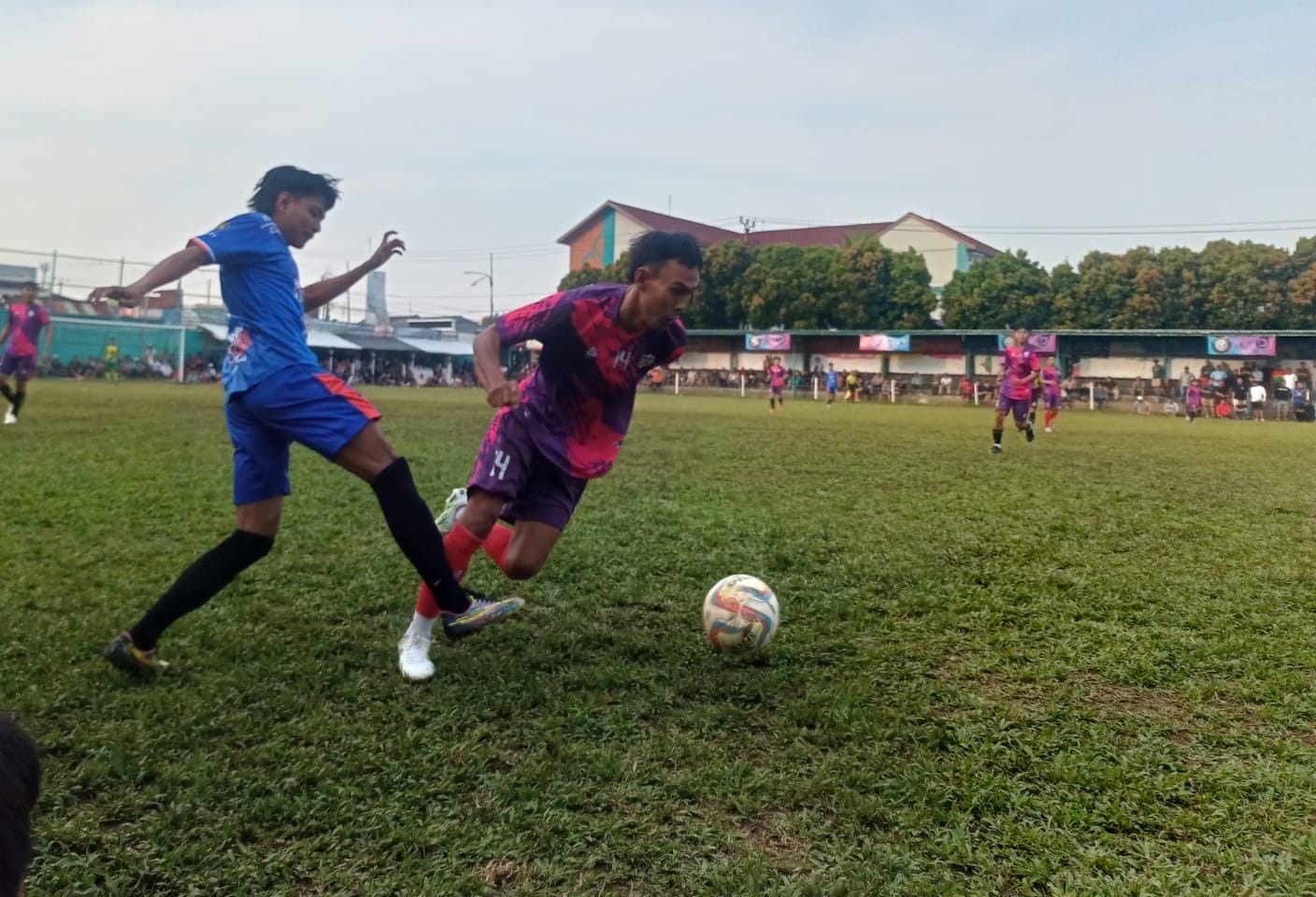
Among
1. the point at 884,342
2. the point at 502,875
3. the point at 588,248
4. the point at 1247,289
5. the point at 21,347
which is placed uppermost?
the point at 588,248

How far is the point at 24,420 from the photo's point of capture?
13602mm

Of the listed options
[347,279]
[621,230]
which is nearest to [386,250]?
[347,279]

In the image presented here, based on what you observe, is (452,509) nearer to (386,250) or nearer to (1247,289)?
(386,250)

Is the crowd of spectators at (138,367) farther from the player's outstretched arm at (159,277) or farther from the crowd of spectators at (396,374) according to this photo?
the player's outstretched arm at (159,277)

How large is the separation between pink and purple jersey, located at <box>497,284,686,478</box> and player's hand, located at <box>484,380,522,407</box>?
1.46 feet

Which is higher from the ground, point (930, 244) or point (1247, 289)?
point (930, 244)

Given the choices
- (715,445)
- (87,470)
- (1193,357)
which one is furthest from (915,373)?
(87,470)

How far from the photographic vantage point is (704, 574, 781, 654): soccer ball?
12.2ft

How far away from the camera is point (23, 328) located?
12.6 m

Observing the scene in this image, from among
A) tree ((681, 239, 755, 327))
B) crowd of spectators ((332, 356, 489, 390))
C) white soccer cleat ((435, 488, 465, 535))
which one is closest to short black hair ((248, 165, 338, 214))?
white soccer cleat ((435, 488, 465, 535))

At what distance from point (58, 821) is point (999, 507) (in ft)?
23.0

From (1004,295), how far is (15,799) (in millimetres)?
46881

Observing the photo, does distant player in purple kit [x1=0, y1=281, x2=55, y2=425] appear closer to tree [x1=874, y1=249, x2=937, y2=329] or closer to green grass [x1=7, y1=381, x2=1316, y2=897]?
green grass [x1=7, y1=381, x2=1316, y2=897]

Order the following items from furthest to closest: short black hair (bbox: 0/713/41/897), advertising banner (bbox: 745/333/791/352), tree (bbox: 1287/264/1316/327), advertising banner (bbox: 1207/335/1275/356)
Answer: advertising banner (bbox: 745/333/791/352)
tree (bbox: 1287/264/1316/327)
advertising banner (bbox: 1207/335/1275/356)
short black hair (bbox: 0/713/41/897)
